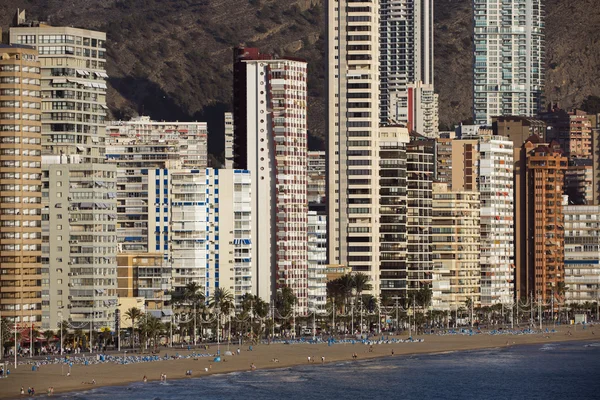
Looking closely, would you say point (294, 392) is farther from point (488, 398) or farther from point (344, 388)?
point (488, 398)

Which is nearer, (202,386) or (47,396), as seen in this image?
(47,396)

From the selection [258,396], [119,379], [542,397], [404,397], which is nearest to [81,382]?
[119,379]

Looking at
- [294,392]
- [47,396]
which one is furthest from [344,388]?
[47,396]

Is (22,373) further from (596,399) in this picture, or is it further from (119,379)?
(596,399)

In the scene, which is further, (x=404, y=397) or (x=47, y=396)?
(x=404, y=397)

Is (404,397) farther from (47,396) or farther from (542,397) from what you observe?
(47,396)

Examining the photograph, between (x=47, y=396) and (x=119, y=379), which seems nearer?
(x=47, y=396)
